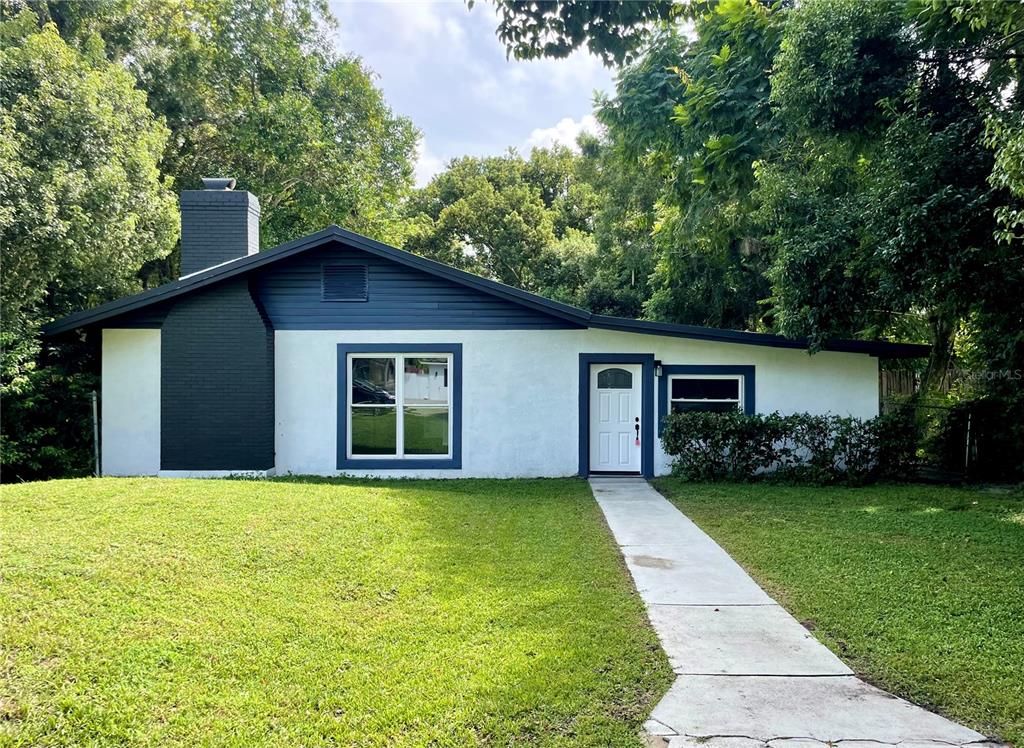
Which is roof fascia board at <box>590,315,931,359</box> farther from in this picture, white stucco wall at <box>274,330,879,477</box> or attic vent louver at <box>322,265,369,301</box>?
attic vent louver at <box>322,265,369,301</box>

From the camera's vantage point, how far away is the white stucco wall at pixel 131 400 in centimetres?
1124

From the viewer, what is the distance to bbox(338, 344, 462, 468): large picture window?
11.6m

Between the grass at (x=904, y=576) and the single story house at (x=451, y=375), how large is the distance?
6.49 ft

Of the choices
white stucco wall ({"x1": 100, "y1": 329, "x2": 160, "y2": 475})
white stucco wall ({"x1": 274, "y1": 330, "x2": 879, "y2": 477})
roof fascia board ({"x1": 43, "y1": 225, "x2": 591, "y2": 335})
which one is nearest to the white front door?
white stucco wall ({"x1": 274, "y1": 330, "x2": 879, "y2": 477})

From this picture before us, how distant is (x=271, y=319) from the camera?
11.5 meters

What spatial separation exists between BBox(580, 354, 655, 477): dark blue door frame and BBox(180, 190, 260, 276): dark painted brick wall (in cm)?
663

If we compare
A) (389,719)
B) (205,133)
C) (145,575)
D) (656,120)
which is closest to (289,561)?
(145,575)

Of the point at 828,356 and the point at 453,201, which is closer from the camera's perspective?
the point at 828,356

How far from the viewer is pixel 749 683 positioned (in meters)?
3.86

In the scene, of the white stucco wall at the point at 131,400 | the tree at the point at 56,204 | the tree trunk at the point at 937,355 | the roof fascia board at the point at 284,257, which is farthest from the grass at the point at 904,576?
the tree at the point at 56,204

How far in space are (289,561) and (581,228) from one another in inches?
1401

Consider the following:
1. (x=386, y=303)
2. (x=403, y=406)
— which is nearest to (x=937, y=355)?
(x=403, y=406)

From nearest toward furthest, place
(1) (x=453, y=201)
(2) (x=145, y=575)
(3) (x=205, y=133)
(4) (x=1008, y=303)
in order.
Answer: (2) (x=145, y=575) < (4) (x=1008, y=303) < (3) (x=205, y=133) < (1) (x=453, y=201)

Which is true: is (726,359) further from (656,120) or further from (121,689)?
(121,689)
